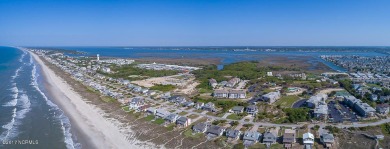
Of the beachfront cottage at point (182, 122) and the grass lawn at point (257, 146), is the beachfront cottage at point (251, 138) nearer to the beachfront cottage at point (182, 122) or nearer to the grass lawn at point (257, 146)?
the grass lawn at point (257, 146)

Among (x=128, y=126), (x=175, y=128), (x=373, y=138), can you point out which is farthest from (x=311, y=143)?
(x=128, y=126)

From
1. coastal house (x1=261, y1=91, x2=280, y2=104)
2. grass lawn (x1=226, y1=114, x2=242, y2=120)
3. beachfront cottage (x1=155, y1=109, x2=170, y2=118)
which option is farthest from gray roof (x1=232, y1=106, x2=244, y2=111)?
beachfront cottage (x1=155, y1=109, x2=170, y2=118)

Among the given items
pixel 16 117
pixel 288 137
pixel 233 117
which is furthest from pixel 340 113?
pixel 16 117

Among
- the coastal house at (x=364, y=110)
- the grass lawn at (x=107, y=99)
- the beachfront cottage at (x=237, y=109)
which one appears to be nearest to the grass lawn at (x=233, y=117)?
the beachfront cottage at (x=237, y=109)

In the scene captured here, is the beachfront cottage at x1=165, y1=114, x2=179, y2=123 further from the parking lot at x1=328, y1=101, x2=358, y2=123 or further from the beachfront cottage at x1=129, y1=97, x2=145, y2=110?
the parking lot at x1=328, y1=101, x2=358, y2=123

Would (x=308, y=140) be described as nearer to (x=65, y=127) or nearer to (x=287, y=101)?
(x=287, y=101)
